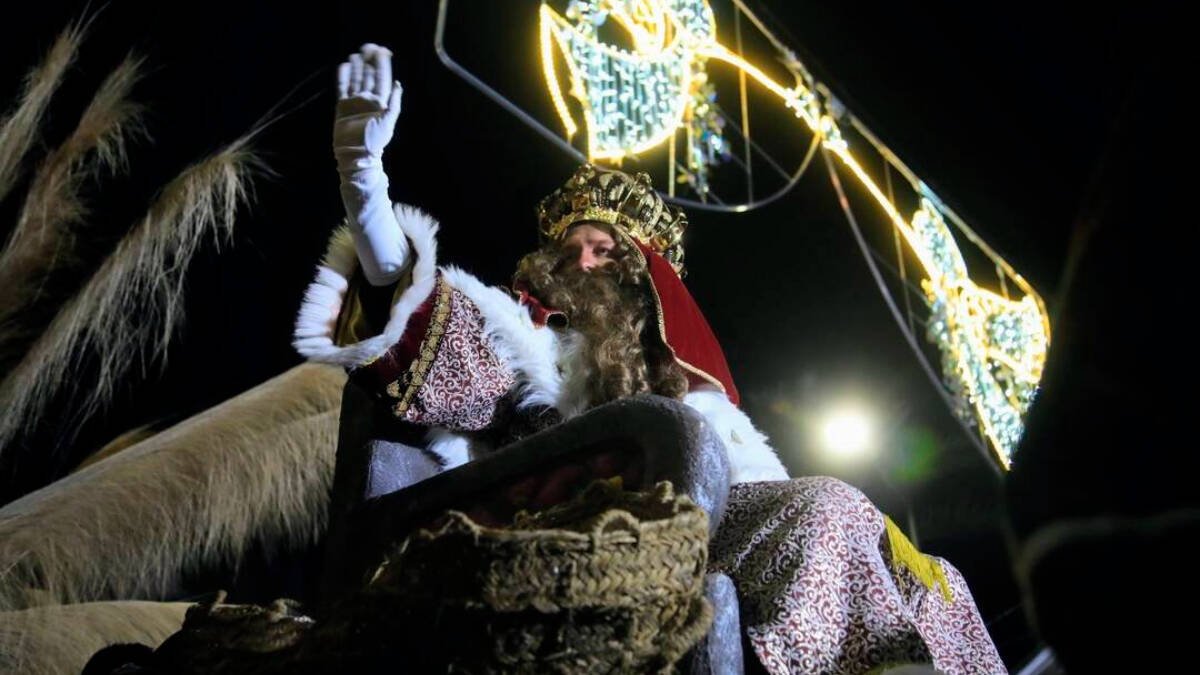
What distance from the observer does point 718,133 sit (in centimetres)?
409

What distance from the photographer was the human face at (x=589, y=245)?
242cm

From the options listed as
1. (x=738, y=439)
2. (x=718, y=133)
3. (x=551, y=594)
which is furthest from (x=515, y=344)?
(x=718, y=133)

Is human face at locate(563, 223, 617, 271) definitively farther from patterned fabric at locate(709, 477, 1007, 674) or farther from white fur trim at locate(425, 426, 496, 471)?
patterned fabric at locate(709, 477, 1007, 674)

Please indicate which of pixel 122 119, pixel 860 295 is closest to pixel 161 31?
pixel 122 119

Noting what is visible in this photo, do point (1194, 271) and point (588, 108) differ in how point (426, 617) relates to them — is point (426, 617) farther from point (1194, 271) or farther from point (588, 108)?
point (588, 108)

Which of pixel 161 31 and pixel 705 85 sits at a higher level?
pixel 161 31

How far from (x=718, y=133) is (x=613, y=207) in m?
1.67

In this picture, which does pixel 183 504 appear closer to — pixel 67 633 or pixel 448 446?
pixel 67 633

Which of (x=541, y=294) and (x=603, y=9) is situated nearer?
(x=541, y=294)

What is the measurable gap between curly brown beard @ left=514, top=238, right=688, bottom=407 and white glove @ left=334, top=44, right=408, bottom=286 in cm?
42

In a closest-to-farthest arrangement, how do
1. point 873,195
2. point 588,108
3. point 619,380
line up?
1. point 619,380
2. point 588,108
3. point 873,195

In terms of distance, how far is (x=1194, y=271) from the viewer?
575 millimetres

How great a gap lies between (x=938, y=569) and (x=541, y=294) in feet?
2.99

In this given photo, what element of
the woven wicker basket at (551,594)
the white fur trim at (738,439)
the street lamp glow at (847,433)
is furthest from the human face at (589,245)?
the street lamp glow at (847,433)
